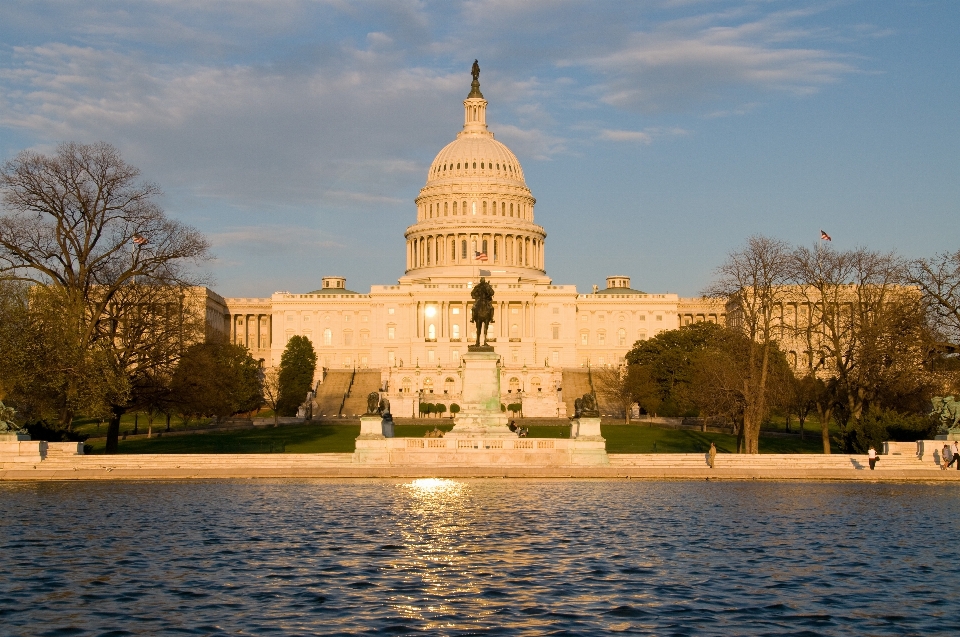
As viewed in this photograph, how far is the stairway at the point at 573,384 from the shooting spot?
12656 cm

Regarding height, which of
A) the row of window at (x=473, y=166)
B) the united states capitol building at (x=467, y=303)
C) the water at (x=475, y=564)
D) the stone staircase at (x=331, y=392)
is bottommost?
the water at (x=475, y=564)

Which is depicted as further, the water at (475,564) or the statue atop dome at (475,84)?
the statue atop dome at (475,84)

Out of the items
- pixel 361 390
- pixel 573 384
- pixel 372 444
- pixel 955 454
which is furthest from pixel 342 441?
pixel 573 384

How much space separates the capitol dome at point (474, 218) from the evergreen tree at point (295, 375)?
3899 centimetres

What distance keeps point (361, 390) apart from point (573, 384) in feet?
78.3

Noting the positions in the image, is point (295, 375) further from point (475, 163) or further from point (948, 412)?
point (948, 412)

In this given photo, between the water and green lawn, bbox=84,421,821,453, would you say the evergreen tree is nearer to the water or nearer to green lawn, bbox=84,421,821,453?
green lawn, bbox=84,421,821,453

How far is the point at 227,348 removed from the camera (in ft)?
323

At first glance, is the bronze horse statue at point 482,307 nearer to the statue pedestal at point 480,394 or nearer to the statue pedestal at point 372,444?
the statue pedestal at point 480,394

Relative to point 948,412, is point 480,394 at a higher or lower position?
higher

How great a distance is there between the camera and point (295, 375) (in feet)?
411

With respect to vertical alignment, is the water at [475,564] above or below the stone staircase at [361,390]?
below

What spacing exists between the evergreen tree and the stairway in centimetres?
2637

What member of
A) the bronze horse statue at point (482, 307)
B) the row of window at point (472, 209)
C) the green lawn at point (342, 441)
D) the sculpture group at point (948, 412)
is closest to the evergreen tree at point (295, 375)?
the green lawn at point (342, 441)
